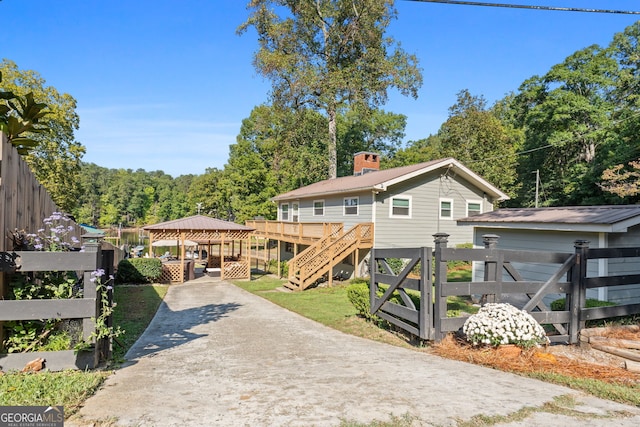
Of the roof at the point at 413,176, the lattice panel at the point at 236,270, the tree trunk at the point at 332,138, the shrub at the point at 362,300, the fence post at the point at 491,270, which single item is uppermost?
the tree trunk at the point at 332,138

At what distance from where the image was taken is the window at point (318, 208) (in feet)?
71.8

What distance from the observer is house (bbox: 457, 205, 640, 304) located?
27.2 feet

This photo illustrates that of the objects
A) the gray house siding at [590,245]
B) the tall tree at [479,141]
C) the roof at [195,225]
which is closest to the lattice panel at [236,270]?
the roof at [195,225]

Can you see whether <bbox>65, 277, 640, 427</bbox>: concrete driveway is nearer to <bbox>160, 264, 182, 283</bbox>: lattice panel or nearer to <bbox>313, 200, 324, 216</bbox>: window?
<bbox>160, 264, 182, 283</bbox>: lattice panel

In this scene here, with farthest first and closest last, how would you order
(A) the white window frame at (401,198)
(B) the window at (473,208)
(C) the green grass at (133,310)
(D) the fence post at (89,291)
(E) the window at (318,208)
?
(E) the window at (318,208) → (B) the window at (473,208) → (A) the white window frame at (401,198) → (C) the green grass at (133,310) → (D) the fence post at (89,291)

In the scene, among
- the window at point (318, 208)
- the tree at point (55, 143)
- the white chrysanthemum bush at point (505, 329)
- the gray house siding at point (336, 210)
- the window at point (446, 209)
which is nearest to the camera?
the white chrysanthemum bush at point (505, 329)

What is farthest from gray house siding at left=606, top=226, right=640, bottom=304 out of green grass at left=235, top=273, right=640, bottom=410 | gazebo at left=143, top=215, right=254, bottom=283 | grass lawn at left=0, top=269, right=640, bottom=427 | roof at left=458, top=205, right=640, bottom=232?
gazebo at left=143, top=215, right=254, bottom=283

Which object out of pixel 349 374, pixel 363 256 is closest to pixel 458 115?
pixel 363 256

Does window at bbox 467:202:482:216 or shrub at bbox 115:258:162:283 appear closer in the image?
shrub at bbox 115:258:162:283

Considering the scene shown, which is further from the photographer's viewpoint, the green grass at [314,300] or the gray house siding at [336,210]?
Answer: the gray house siding at [336,210]

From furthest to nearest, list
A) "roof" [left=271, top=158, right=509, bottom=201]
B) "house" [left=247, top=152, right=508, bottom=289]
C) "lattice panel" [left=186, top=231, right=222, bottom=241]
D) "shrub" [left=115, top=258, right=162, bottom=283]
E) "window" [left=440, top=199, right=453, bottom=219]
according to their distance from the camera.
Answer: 1. "window" [left=440, top=199, right=453, bottom=219]
2. "lattice panel" [left=186, top=231, right=222, bottom=241]
3. "roof" [left=271, top=158, right=509, bottom=201]
4. "house" [left=247, top=152, right=508, bottom=289]
5. "shrub" [left=115, top=258, right=162, bottom=283]

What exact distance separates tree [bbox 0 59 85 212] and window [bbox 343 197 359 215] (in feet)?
64.6

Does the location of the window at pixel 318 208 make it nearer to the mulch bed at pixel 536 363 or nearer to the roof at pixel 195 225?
the roof at pixel 195 225

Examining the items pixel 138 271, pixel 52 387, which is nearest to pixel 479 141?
pixel 138 271
